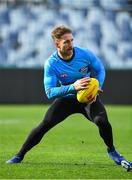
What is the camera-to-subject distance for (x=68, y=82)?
1021cm

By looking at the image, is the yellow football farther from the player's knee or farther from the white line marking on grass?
the white line marking on grass

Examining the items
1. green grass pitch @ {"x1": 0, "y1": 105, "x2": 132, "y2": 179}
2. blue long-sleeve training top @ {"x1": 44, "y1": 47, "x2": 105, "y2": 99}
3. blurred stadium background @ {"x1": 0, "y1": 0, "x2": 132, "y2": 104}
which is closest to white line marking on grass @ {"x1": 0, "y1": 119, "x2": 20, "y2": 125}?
green grass pitch @ {"x1": 0, "y1": 105, "x2": 132, "y2": 179}

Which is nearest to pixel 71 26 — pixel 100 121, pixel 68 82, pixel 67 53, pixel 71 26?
pixel 71 26

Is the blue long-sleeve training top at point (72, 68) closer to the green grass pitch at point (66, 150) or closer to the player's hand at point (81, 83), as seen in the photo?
the player's hand at point (81, 83)

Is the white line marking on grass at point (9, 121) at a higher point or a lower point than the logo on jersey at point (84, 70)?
lower

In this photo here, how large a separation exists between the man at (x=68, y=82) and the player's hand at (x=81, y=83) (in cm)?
6

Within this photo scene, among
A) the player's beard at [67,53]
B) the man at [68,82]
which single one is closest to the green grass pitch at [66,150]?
the man at [68,82]

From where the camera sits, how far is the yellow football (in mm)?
9695

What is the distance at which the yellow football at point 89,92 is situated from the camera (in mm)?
9695

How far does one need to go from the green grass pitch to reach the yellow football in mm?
888

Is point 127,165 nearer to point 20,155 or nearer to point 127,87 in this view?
point 20,155

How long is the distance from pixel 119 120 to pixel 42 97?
7980mm

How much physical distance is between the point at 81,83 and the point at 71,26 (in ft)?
68.0

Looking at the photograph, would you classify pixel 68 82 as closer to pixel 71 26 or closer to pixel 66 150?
pixel 66 150
